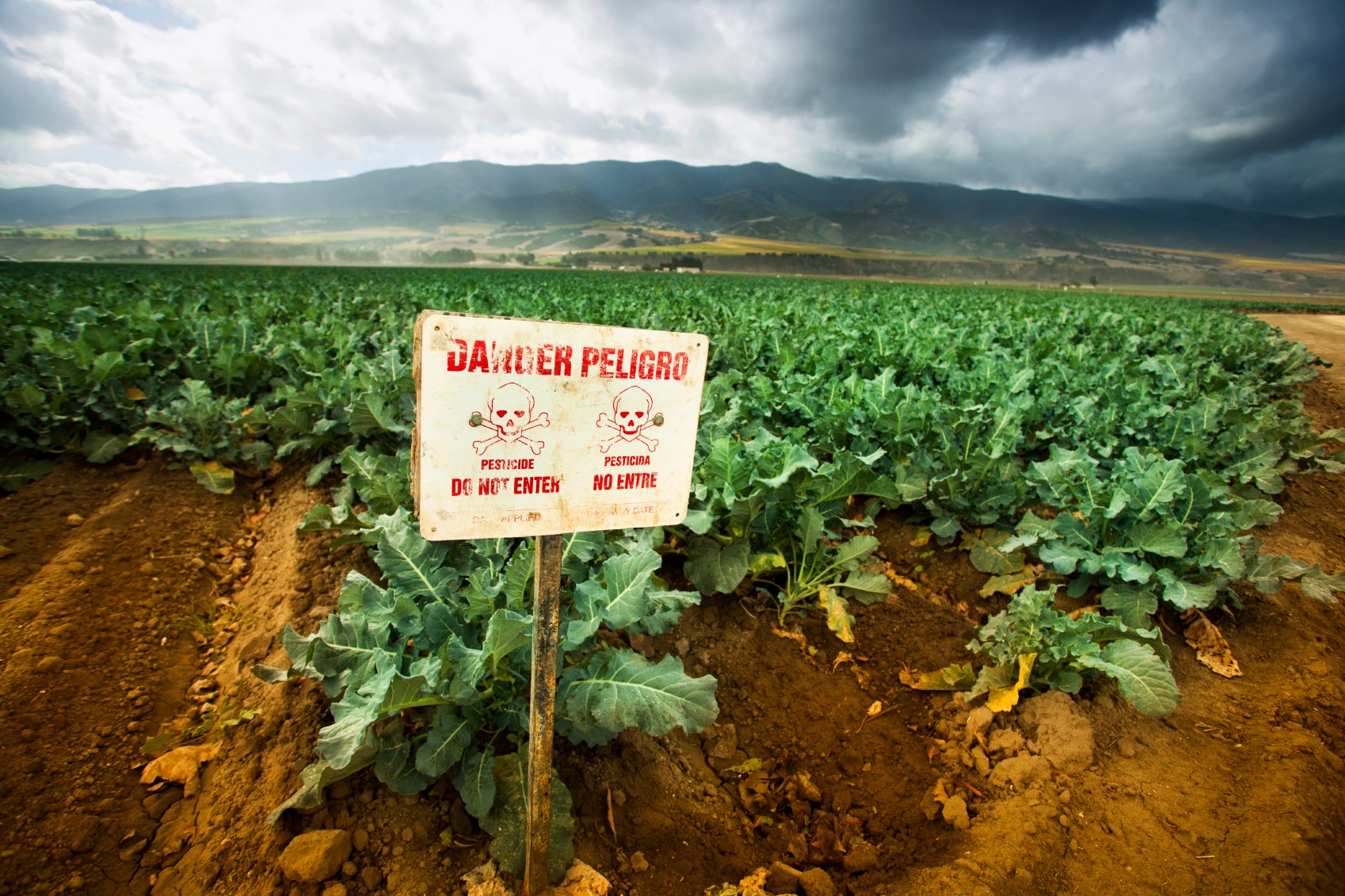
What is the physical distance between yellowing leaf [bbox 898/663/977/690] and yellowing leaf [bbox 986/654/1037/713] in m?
0.15

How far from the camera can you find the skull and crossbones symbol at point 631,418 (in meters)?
1.58

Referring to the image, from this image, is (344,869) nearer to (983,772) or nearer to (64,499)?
(983,772)

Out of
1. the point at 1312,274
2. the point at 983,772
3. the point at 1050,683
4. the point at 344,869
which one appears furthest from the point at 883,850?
the point at 1312,274

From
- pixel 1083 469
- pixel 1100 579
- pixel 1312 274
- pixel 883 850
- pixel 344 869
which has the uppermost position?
pixel 1312 274

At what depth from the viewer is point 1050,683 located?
2654 millimetres

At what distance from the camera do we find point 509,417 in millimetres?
1461

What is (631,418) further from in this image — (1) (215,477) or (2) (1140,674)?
(1) (215,477)

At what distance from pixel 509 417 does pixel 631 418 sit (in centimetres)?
33

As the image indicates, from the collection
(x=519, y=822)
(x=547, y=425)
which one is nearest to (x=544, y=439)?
(x=547, y=425)

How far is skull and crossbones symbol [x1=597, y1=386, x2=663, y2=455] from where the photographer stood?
158cm

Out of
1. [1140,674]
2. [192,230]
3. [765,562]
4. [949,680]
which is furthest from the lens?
[192,230]

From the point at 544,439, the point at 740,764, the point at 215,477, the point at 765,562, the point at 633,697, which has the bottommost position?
the point at 740,764

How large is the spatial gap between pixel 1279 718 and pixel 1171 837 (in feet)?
3.52

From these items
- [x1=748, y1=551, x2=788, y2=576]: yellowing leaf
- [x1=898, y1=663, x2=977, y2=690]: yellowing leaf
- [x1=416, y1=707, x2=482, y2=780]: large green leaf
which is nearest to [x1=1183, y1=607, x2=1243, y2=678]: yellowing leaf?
[x1=898, y1=663, x2=977, y2=690]: yellowing leaf
